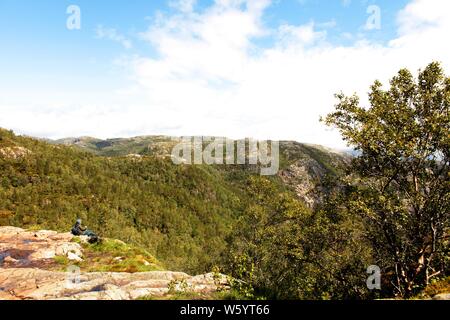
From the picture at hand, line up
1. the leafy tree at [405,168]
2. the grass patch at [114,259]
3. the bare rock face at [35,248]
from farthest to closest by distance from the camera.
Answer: the bare rock face at [35,248]
the grass patch at [114,259]
the leafy tree at [405,168]

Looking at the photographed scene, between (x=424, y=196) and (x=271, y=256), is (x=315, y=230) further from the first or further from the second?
(x=271, y=256)

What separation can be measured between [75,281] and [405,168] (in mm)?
28506

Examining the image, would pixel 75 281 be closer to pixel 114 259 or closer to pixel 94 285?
pixel 94 285

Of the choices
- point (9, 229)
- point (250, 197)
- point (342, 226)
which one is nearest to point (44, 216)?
point (9, 229)

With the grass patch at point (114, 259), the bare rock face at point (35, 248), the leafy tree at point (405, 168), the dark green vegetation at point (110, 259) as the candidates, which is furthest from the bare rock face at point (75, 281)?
the leafy tree at point (405, 168)

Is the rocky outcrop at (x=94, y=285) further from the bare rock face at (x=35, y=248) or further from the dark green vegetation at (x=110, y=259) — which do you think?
the bare rock face at (x=35, y=248)

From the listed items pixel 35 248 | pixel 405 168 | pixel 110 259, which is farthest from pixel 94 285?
pixel 405 168

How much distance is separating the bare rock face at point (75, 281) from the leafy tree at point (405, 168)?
13430mm

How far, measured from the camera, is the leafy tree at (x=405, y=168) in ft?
74.5

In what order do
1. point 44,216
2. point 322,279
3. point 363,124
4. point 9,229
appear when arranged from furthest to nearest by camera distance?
point 44,216 → point 9,229 → point 322,279 → point 363,124

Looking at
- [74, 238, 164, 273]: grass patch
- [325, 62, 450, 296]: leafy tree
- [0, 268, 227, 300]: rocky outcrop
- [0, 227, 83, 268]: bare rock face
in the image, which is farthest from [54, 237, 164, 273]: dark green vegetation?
[325, 62, 450, 296]: leafy tree

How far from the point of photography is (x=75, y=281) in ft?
89.1

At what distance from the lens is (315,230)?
32.4 meters

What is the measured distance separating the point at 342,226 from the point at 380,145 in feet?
33.8
